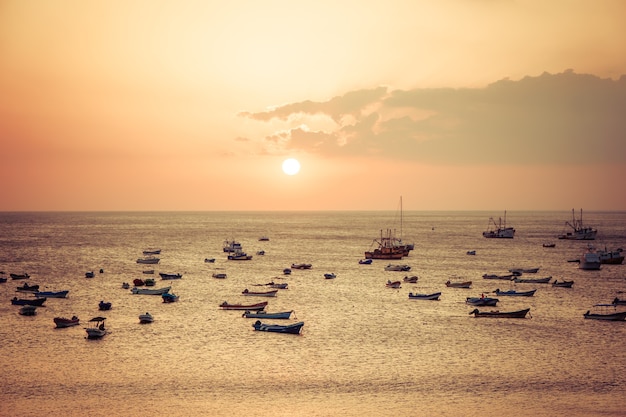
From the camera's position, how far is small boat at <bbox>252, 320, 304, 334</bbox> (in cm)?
7619

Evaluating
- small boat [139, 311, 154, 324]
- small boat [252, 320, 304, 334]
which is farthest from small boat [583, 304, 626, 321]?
small boat [139, 311, 154, 324]

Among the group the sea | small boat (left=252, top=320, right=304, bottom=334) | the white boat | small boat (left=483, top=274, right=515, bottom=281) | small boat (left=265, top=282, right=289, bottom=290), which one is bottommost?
the sea

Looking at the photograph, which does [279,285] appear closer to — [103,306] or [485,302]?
[103,306]

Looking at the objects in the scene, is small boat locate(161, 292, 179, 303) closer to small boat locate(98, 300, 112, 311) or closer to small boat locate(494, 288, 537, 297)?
small boat locate(98, 300, 112, 311)

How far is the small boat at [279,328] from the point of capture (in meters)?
76.2

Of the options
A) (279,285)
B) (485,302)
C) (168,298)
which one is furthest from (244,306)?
(485,302)

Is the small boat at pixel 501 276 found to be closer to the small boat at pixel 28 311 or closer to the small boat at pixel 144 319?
the small boat at pixel 144 319

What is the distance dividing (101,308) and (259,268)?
65587 millimetres

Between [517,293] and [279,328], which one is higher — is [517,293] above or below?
above

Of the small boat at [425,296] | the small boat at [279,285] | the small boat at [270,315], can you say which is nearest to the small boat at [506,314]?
the small boat at [425,296]

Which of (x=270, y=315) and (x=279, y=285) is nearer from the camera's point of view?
(x=270, y=315)

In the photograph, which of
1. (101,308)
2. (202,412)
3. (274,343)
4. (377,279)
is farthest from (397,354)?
(377,279)

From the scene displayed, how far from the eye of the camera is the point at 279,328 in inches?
3022

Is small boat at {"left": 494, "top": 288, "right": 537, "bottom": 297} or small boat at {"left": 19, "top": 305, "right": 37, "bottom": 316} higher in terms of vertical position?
small boat at {"left": 494, "top": 288, "right": 537, "bottom": 297}
